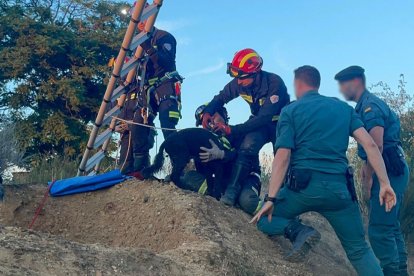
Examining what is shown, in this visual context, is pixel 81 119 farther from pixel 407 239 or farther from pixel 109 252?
pixel 109 252

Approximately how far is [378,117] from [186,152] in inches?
85.8

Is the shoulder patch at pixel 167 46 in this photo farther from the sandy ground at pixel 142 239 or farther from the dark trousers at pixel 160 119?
the sandy ground at pixel 142 239

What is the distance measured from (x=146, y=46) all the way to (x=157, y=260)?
163 inches

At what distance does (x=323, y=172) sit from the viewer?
5.06 metres

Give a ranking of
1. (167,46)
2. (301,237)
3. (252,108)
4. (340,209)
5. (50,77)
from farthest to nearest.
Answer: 1. (50,77)
2. (167,46)
3. (252,108)
4. (301,237)
5. (340,209)

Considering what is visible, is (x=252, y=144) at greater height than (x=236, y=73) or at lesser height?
lesser

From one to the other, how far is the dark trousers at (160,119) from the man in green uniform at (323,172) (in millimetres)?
2607

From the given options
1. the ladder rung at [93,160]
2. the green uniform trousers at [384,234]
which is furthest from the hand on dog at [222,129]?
the ladder rung at [93,160]

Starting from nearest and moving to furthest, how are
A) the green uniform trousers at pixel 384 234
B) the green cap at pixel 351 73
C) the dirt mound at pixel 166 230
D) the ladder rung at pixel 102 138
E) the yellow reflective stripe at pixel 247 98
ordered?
the dirt mound at pixel 166 230 → the green uniform trousers at pixel 384 234 → the green cap at pixel 351 73 → the yellow reflective stripe at pixel 247 98 → the ladder rung at pixel 102 138

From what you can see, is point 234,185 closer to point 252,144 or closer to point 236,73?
point 252,144

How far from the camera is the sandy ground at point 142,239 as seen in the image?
4113mm

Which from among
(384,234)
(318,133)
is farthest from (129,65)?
(384,234)

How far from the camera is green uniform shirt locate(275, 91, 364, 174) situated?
512 centimetres

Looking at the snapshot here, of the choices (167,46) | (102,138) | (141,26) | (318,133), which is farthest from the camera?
(102,138)
